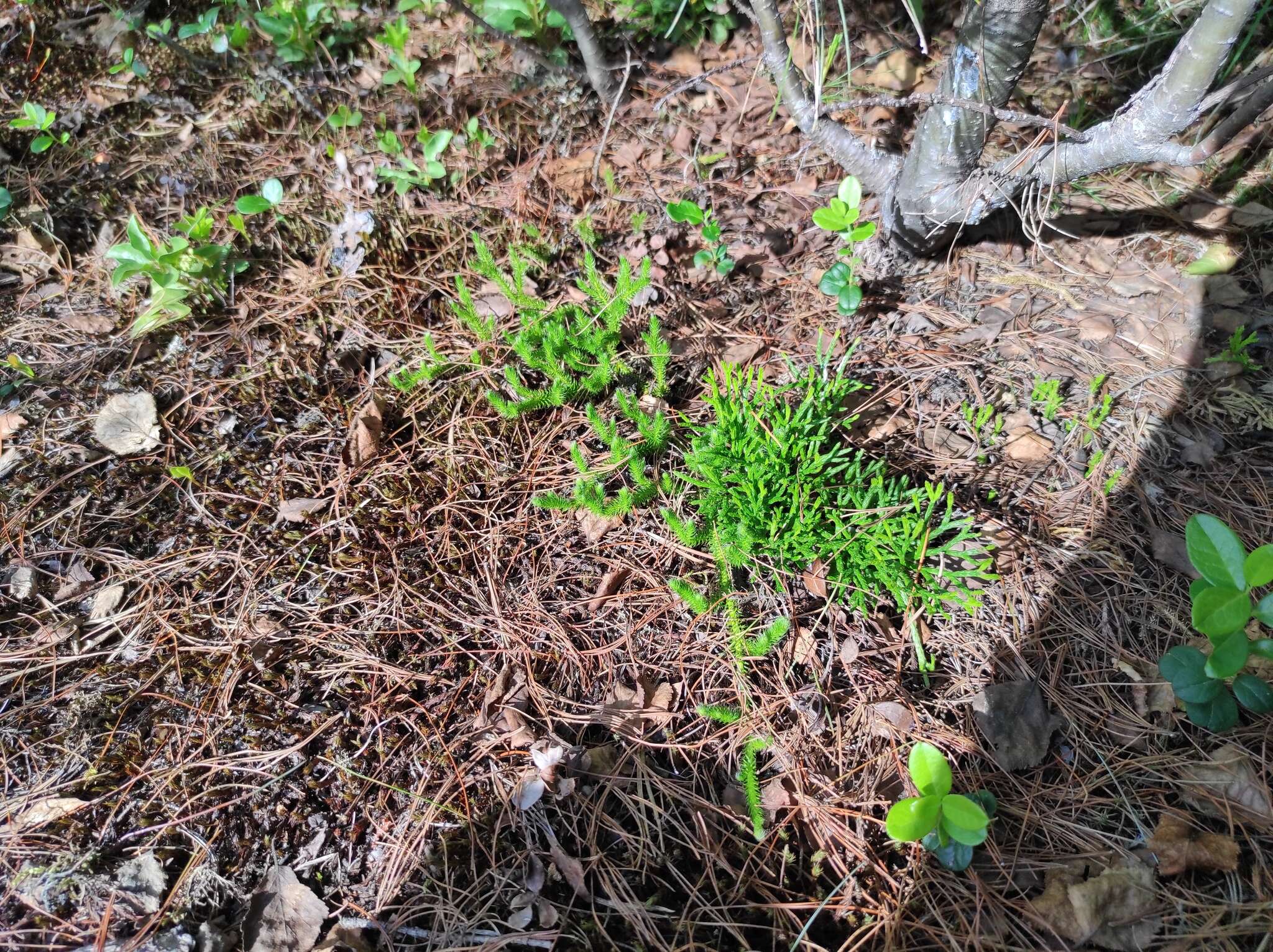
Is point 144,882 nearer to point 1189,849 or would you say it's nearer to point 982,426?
point 1189,849

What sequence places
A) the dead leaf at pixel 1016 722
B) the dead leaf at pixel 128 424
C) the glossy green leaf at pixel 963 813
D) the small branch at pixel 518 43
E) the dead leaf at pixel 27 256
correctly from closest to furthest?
the glossy green leaf at pixel 963 813 < the dead leaf at pixel 1016 722 < the dead leaf at pixel 128 424 < the small branch at pixel 518 43 < the dead leaf at pixel 27 256

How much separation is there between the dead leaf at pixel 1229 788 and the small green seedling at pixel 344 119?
3.62 m

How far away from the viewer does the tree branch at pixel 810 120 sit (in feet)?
6.88

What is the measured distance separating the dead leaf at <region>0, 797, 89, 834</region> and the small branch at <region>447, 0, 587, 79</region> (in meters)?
2.81

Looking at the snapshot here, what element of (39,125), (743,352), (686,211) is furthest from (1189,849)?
(39,125)

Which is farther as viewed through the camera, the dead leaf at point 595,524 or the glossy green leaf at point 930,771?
the dead leaf at point 595,524

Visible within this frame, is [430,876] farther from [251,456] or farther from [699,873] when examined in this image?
[251,456]

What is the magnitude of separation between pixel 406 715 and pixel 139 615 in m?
0.91

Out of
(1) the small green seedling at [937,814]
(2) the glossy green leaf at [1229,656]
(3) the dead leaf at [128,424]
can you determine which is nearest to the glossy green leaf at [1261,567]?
(2) the glossy green leaf at [1229,656]

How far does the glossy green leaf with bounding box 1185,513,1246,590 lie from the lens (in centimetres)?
156

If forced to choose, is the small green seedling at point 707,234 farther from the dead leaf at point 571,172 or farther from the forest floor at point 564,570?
the dead leaf at point 571,172

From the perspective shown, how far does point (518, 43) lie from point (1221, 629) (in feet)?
10.2

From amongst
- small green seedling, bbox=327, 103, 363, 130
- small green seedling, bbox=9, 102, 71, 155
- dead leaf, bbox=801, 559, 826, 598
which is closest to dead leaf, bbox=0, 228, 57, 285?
small green seedling, bbox=9, 102, 71, 155

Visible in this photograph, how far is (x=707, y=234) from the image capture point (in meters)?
2.45
